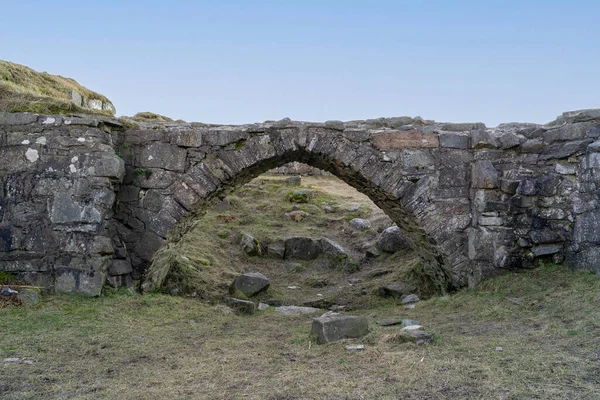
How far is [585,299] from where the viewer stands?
17.1ft

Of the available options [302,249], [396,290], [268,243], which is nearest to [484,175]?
[396,290]

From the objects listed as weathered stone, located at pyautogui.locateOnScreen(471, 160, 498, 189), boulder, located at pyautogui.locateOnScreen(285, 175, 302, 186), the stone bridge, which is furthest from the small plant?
boulder, located at pyautogui.locateOnScreen(285, 175, 302, 186)

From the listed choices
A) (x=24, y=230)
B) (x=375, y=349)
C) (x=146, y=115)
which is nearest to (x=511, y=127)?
(x=375, y=349)

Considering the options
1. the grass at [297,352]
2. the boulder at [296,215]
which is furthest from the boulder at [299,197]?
the grass at [297,352]

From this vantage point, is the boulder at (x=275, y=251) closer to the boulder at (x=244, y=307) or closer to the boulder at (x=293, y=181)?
the boulder at (x=244, y=307)

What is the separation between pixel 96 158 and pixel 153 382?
12.1ft

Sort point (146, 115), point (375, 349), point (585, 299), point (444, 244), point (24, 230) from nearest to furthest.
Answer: point (375, 349)
point (585, 299)
point (24, 230)
point (444, 244)
point (146, 115)

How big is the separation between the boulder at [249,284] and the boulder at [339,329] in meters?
3.56

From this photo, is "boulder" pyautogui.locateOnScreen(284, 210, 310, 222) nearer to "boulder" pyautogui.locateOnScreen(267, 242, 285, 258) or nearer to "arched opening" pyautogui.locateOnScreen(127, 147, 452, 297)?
"arched opening" pyautogui.locateOnScreen(127, 147, 452, 297)

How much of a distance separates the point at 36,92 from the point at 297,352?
5638 millimetres

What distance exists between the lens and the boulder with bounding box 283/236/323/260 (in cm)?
1091

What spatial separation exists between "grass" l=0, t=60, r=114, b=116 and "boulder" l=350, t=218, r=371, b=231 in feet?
20.2

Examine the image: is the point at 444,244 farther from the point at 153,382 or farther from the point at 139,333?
the point at 153,382

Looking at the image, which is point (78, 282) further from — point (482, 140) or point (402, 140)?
point (482, 140)
